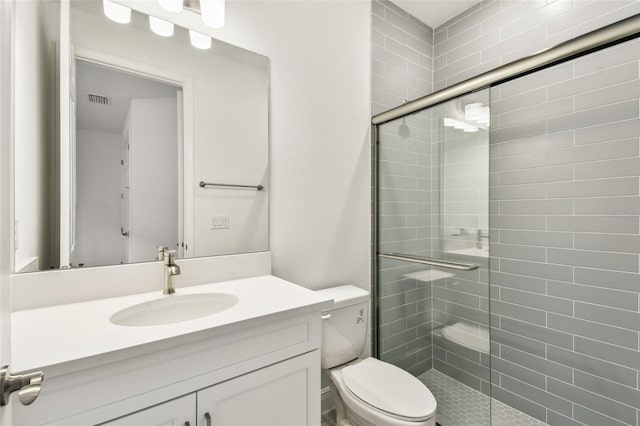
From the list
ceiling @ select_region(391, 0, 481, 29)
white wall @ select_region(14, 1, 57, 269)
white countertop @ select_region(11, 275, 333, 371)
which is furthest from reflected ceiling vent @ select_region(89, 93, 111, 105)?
ceiling @ select_region(391, 0, 481, 29)

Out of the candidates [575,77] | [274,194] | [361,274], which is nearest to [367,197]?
[361,274]

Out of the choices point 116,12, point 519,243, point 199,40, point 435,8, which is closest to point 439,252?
point 519,243

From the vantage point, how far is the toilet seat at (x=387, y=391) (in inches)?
47.2

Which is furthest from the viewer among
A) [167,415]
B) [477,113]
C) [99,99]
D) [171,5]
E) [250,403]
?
[477,113]

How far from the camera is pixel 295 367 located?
1021mm

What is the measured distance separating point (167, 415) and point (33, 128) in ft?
3.32

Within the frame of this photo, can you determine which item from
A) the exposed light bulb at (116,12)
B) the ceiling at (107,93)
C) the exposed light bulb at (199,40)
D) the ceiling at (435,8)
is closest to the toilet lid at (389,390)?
the ceiling at (107,93)

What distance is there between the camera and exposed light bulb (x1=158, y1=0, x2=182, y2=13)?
1219 millimetres

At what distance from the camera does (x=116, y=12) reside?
3.76ft

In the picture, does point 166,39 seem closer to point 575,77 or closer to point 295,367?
point 295,367

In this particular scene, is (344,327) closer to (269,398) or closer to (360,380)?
(360,380)

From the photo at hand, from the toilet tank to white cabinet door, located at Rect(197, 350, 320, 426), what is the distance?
37cm

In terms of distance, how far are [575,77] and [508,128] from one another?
385mm

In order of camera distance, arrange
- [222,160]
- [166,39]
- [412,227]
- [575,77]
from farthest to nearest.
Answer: [412,227] < [575,77] < [222,160] < [166,39]
